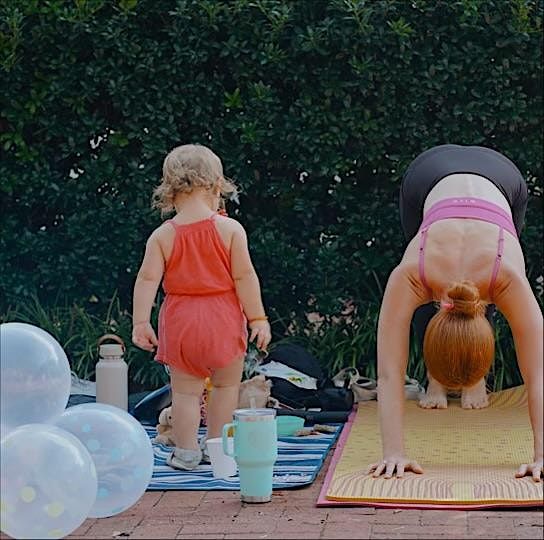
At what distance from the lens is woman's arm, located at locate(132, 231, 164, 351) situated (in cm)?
510

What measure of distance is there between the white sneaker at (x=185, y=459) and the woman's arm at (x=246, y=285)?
0.51 m

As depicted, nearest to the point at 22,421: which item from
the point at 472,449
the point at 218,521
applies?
the point at 218,521

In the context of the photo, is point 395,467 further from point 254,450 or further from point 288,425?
point 288,425

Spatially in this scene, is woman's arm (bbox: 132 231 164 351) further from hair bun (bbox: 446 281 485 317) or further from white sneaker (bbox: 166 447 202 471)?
hair bun (bbox: 446 281 485 317)

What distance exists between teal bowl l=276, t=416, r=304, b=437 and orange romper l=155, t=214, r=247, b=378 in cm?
75

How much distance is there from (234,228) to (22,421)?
151 cm

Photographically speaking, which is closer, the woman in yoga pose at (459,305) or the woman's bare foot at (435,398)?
the woman in yoga pose at (459,305)

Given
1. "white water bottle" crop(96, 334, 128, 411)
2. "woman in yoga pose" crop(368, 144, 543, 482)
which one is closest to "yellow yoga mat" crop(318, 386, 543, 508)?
"woman in yoga pose" crop(368, 144, 543, 482)

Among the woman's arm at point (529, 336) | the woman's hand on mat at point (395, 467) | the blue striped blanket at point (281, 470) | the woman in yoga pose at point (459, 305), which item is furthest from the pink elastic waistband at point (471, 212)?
the blue striped blanket at point (281, 470)

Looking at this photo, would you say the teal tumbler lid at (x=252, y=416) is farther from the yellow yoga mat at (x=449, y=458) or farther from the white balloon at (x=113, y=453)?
the white balloon at (x=113, y=453)

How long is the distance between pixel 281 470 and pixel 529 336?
3.83 ft

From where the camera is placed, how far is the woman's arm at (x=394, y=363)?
15.0 feet

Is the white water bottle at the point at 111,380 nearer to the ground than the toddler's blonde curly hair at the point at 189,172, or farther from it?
nearer to the ground

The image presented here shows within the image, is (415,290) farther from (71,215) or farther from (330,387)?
(71,215)
